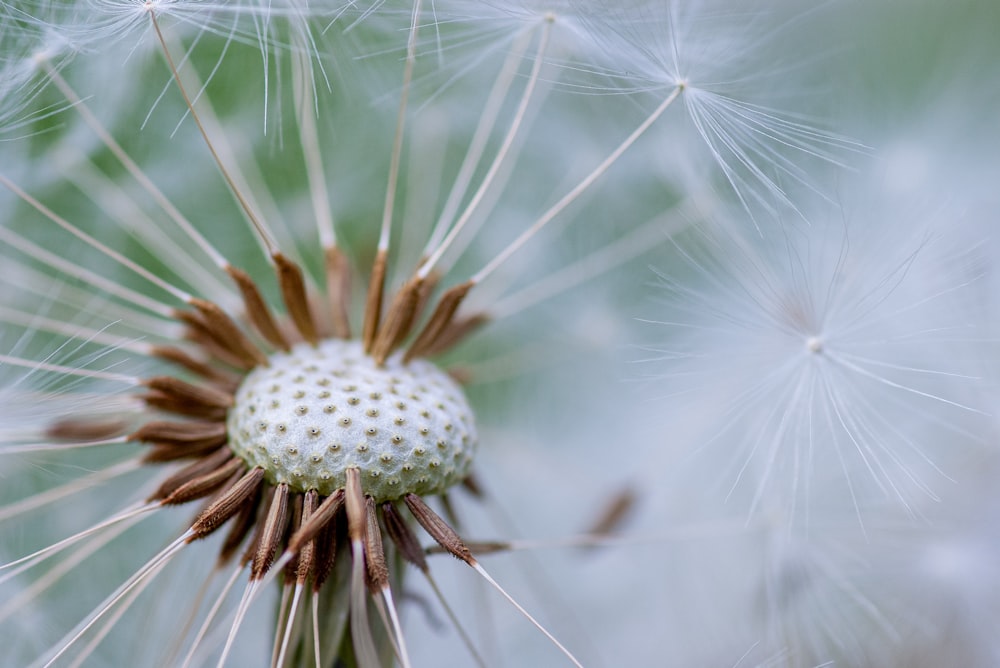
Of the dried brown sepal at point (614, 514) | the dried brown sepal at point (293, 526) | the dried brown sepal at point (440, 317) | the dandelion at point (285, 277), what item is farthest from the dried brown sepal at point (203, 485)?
the dried brown sepal at point (614, 514)

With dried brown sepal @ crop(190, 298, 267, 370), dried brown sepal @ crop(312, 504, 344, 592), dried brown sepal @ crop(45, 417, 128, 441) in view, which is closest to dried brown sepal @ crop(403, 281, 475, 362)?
dried brown sepal @ crop(190, 298, 267, 370)

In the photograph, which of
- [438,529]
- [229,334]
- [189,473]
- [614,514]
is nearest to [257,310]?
[229,334]

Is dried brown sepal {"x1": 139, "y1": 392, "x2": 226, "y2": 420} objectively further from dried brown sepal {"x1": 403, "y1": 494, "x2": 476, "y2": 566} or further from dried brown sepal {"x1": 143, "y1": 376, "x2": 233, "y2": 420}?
dried brown sepal {"x1": 403, "y1": 494, "x2": 476, "y2": 566}

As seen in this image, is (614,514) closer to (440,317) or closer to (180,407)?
(440,317)

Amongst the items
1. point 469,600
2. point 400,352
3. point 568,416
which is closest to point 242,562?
point 400,352

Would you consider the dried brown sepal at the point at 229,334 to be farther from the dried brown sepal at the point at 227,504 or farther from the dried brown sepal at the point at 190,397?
the dried brown sepal at the point at 227,504

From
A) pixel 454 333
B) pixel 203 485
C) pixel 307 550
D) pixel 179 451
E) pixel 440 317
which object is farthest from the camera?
→ pixel 454 333
